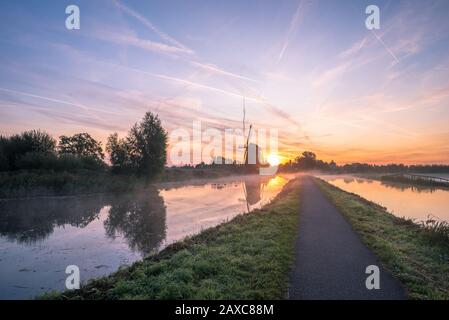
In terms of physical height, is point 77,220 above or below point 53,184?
below

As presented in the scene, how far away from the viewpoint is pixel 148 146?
44.8 metres

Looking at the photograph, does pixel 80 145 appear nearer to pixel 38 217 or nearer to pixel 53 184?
pixel 53 184

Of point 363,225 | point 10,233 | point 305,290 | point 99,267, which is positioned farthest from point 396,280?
point 10,233

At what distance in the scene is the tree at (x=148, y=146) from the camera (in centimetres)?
4441

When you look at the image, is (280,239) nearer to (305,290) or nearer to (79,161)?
(305,290)

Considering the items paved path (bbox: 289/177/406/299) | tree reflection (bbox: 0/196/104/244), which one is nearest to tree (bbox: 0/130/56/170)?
tree reflection (bbox: 0/196/104/244)

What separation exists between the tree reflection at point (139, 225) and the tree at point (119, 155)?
23.7 metres

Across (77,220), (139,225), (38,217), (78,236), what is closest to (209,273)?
(78,236)

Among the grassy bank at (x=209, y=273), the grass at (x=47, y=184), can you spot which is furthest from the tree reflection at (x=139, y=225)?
the grass at (x=47, y=184)

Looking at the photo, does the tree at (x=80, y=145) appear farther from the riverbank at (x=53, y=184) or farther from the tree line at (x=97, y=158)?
the riverbank at (x=53, y=184)

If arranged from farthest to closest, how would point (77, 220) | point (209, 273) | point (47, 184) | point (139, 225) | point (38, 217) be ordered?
1. point (47, 184)
2. point (38, 217)
3. point (77, 220)
4. point (139, 225)
5. point (209, 273)

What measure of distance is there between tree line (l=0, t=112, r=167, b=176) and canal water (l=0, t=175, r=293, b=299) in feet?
37.6

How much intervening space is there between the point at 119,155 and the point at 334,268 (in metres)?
41.9
